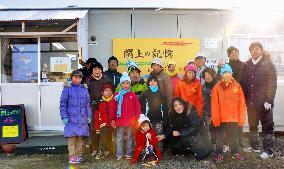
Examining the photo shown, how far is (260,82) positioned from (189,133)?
160 cm

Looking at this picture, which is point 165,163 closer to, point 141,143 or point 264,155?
point 141,143

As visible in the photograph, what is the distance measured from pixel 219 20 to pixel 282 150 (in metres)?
3.31

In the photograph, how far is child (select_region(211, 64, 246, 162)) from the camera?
684 centimetres

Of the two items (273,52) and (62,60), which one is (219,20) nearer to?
(273,52)

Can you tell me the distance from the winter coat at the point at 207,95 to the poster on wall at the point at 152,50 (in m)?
1.62

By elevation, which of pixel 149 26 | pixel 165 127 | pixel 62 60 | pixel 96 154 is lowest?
pixel 96 154

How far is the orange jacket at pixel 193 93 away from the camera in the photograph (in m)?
7.33

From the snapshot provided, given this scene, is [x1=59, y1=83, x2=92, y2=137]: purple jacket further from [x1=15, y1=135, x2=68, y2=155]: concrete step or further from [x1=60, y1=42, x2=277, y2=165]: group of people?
[x1=15, y1=135, x2=68, y2=155]: concrete step

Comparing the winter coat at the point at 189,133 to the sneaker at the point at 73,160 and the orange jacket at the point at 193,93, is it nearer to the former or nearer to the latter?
the orange jacket at the point at 193,93

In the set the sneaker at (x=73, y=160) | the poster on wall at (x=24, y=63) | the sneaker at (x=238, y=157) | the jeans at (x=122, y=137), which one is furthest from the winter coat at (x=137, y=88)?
the poster on wall at (x=24, y=63)

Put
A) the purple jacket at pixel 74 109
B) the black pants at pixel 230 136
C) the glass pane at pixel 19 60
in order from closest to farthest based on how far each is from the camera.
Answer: the purple jacket at pixel 74 109 → the black pants at pixel 230 136 → the glass pane at pixel 19 60

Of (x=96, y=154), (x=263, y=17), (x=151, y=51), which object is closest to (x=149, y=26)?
(x=151, y=51)

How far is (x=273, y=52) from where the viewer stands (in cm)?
914

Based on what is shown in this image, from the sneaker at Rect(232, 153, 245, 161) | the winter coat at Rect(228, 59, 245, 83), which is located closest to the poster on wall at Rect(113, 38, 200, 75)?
the winter coat at Rect(228, 59, 245, 83)
